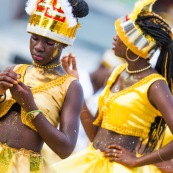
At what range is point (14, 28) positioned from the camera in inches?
493

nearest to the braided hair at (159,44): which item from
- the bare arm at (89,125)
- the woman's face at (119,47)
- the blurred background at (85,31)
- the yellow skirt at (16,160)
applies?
the woman's face at (119,47)

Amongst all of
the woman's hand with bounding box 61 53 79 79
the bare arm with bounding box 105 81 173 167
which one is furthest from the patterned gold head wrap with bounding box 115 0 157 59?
the woman's hand with bounding box 61 53 79 79

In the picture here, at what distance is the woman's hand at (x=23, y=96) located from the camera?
14.3 ft

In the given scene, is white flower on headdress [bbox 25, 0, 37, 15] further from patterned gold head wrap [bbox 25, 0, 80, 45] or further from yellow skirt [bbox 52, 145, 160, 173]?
yellow skirt [bbox 52, 145, 160, 173]

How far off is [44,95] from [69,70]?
1.00m

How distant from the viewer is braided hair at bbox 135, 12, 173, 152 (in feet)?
17.6

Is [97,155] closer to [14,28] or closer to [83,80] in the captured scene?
[83,80]

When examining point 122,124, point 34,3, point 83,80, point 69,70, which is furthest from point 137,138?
point 83,80

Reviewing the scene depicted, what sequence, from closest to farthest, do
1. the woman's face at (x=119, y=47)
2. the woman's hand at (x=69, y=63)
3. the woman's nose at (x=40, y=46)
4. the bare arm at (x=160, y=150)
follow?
the woman's nose at (x=40, y=46) → the bare arm at (x=160, y=150) → the woman's face at (x=119, y=47) → the woman's hand at (x=69, y=63)

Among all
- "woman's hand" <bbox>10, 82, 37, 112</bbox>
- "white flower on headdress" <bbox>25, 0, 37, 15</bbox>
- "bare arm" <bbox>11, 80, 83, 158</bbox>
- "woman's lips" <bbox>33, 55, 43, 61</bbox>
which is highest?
"white flower on headdress" <bbox>25, 0, 37, 15</bbox>

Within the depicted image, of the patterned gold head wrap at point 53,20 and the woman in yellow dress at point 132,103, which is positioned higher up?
the patterned gold head wrap at point 53,20

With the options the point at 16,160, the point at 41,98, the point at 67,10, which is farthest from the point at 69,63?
the point at 16,160

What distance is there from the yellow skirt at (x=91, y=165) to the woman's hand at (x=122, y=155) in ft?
0.12

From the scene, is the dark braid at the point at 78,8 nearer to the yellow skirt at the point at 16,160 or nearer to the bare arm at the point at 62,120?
the bare arm at the point at 62,120
